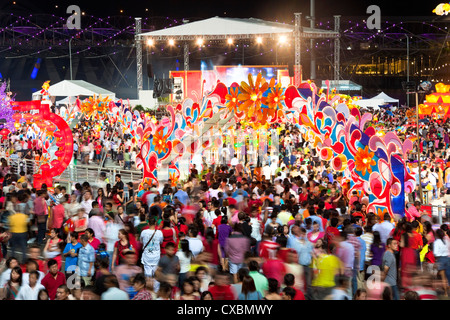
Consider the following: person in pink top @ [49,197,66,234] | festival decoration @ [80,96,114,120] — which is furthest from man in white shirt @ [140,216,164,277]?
festival decoration @ [80,96,114,120]

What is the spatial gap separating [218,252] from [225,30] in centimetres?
2222

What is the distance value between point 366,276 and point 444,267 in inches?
38.7

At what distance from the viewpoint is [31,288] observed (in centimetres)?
681

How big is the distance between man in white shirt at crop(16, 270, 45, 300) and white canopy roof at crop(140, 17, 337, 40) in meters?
23.7

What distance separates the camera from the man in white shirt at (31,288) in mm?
6766

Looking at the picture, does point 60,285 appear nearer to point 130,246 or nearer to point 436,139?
point 130,246

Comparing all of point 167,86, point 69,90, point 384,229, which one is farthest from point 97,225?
point 167,86

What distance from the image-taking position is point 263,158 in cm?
2020

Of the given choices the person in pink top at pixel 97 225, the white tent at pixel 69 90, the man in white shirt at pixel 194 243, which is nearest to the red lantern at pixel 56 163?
the person in pink top at pixel 97 225

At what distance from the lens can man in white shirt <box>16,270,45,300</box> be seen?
677 centimetres

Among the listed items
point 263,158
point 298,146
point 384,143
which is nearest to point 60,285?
point 384,143

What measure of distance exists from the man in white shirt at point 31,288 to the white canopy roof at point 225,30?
23.7 m

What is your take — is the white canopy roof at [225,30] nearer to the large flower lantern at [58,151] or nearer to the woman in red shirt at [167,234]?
the large flower lantern at [58,151]

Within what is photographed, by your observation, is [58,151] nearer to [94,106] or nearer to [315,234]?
[94,106]
